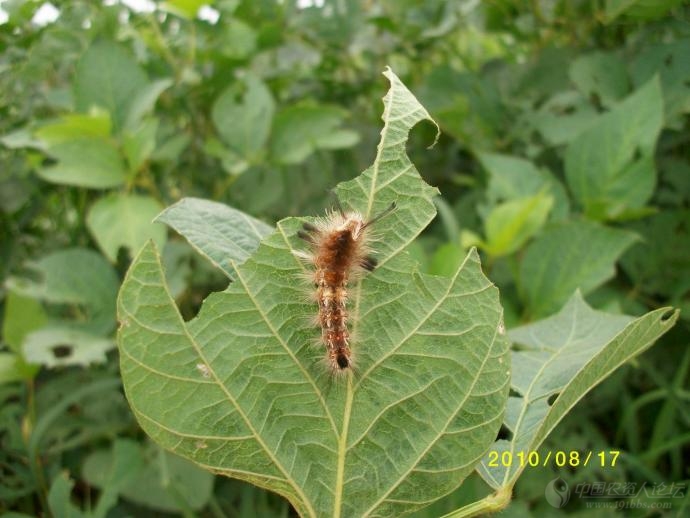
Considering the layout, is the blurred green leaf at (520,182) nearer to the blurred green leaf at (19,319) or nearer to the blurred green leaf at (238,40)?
the blurred green leaf at (238,40)

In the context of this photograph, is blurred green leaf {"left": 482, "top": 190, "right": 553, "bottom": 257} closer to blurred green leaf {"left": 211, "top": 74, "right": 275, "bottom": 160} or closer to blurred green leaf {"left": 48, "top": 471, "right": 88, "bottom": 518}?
blurred green leaf {"left": 211, "top": 74, "right": 275, "bottom": 160}

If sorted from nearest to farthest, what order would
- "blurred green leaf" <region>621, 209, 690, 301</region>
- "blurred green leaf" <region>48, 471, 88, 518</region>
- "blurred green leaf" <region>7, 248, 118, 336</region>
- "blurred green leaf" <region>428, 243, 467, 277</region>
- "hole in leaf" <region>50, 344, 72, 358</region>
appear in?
"blurred green leaf" <region>48, 471, 88, 518</region>
"blurred green leaf" <region>428, 243, 467, 277</region>
"blurred green leaf" <region>7, 248, 118, 336</region>
"blurred green leaf" <region>621, 209, 690, 301</region>
"hole in leaf" <region>50, 344, 72, 358</region>

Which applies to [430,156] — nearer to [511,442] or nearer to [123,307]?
[511,442]

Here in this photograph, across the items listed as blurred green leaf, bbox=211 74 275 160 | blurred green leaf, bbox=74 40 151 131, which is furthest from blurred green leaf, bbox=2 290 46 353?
blurred green leaf, bbox=211 74 275 160

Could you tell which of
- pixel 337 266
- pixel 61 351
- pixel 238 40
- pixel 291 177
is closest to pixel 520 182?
pixel 291 177

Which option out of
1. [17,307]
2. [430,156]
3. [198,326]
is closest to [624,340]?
[198,326]

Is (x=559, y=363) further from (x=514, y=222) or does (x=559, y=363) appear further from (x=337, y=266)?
(x=514, y=222)
